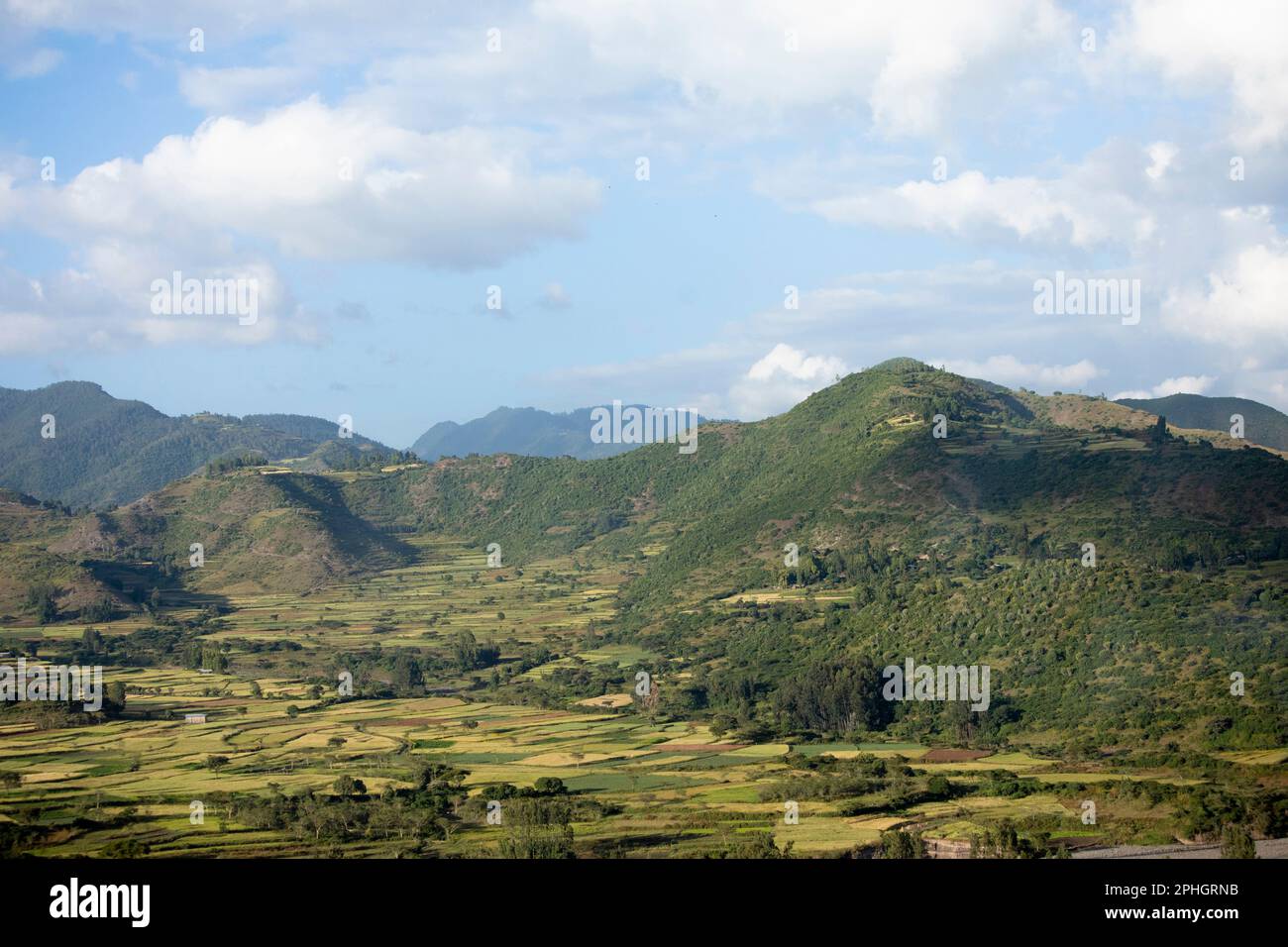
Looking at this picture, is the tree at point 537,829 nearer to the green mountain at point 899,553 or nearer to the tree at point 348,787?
the tree at point 348,787

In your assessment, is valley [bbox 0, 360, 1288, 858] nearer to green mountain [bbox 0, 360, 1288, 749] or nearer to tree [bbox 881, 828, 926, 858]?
tree [bbox 881, 828, 926, 858]

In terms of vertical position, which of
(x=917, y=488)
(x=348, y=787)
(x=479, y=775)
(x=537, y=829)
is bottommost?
(x=479, y=775)

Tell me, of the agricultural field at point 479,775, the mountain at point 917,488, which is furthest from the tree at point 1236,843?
the mountain at point 917,488

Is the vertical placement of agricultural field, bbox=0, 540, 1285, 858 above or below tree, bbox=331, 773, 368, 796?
below

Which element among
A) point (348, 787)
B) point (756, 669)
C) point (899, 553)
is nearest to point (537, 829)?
point (348, 787)

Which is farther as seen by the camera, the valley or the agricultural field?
Answer: the valley

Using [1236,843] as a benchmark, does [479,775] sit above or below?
below

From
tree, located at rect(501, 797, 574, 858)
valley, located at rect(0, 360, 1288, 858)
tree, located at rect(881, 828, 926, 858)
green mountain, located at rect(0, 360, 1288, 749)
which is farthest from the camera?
green mountain, located at rect(0, 360, 1288, 749)

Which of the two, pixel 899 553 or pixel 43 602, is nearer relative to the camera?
pixel 899 553

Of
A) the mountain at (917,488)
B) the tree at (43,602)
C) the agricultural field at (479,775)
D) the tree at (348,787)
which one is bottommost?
the agricultural field at (479,775)

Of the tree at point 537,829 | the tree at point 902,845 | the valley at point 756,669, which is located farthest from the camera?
the valley at point 756,669

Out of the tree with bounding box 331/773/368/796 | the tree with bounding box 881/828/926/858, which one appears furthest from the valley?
the tree with bounding box 331/773/368/796

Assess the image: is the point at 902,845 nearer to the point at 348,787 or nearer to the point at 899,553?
the point at 348,787
